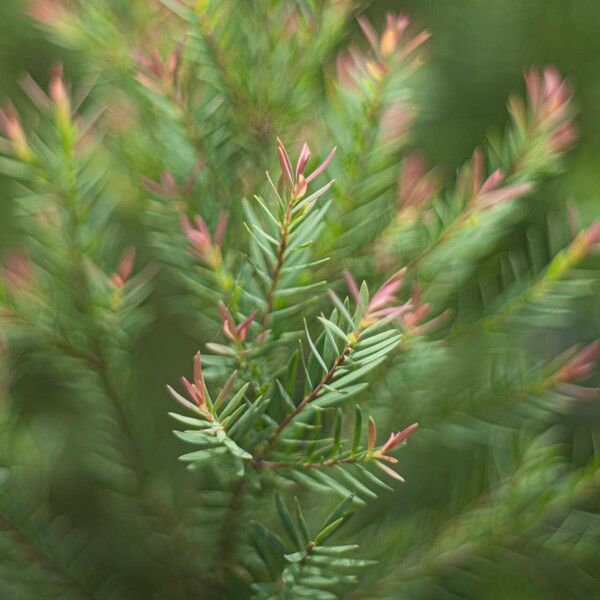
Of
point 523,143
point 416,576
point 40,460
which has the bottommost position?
point 416,576

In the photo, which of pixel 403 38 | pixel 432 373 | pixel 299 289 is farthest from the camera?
pixel 403 38

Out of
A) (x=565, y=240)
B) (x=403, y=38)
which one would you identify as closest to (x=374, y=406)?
(x=565, y=240)

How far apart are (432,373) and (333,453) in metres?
0.13

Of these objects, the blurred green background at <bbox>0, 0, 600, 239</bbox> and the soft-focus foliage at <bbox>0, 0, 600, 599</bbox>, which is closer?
the soft-focus foliage at <bbox>0, 0, 600, 599</bbox>

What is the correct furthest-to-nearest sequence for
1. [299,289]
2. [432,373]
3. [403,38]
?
[403,38] < [432,373] < [299,289]

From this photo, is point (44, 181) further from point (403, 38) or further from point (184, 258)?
point (403, 38)

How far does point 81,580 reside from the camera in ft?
1.39

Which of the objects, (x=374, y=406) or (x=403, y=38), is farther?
(x=403, y=38)

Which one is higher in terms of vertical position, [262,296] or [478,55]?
[478,55]

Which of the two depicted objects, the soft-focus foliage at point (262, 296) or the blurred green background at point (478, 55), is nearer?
the soft-focus foliage at point (262, 296)

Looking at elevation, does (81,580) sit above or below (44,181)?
below

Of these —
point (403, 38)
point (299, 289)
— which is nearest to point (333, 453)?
point (299, 289)

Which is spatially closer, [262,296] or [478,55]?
[262,296]

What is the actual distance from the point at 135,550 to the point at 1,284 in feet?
0.65
